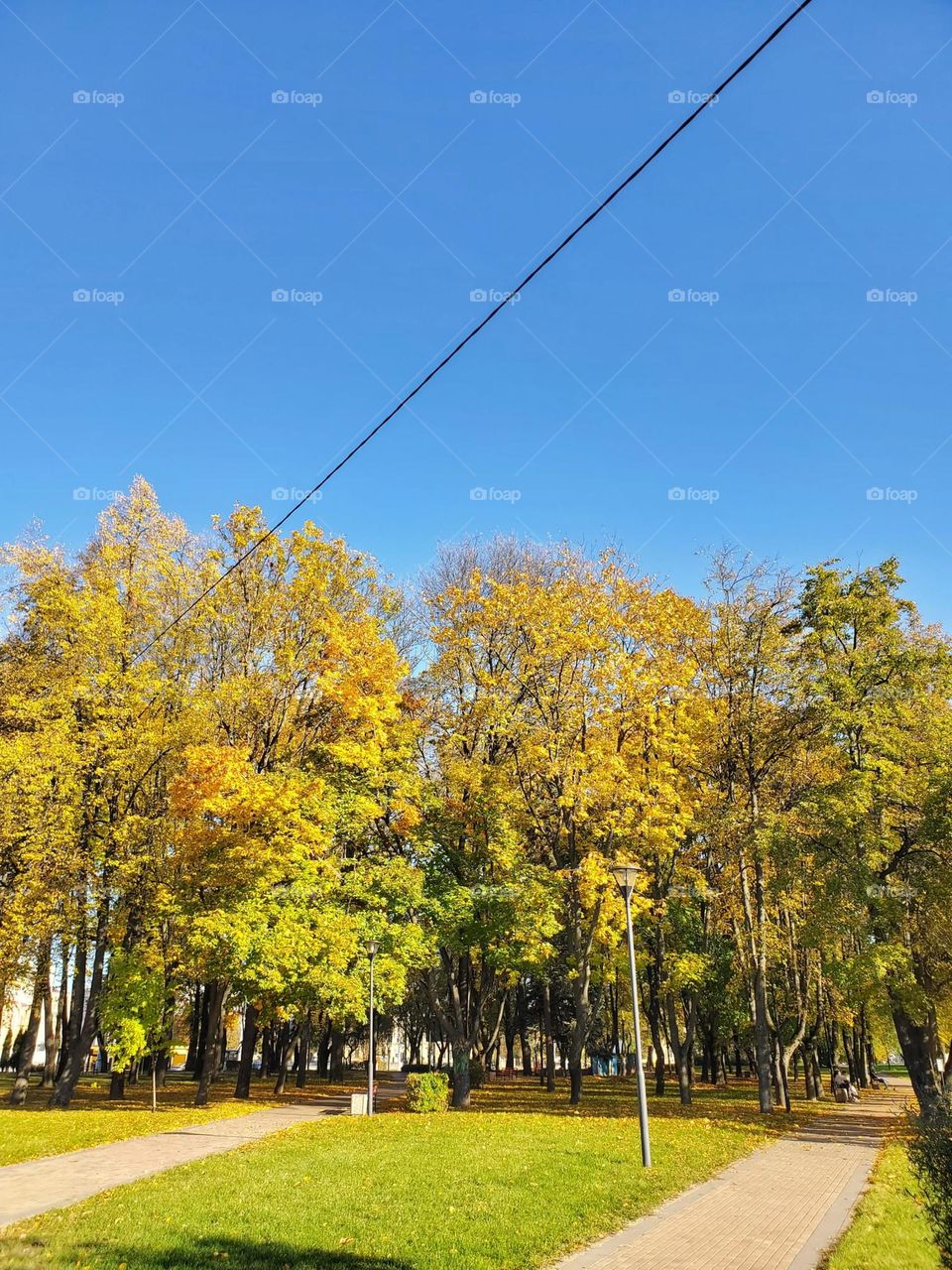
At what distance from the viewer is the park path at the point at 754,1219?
7.82 metres

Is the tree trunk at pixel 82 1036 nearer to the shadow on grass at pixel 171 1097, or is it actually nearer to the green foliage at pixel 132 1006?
the shadow on grass at pixel 171 1097

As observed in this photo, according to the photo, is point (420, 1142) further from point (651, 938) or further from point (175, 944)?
point (651, 938)

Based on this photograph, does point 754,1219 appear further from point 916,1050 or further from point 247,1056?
point 247,1056

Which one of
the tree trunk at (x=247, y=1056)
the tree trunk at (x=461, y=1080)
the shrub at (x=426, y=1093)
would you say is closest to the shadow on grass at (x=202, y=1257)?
the shrub at (x=426, y=1093)

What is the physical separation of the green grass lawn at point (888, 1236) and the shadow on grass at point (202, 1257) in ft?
14.1

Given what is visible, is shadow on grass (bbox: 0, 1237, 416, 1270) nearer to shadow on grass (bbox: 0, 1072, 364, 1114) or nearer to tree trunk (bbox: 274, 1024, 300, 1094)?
shadow on grass (bbox: 0, 1072, 364, 1114)

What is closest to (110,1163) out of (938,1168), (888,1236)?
(888,1236)

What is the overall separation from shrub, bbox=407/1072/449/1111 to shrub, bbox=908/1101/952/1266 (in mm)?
18915

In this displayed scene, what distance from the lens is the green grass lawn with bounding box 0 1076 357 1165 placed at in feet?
52.0

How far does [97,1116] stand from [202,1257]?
16.5 meters

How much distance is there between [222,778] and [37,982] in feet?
38.2

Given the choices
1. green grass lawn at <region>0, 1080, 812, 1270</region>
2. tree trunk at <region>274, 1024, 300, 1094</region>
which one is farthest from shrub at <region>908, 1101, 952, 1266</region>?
tree trunk at <region>274, 1024, 300, 1094</region>

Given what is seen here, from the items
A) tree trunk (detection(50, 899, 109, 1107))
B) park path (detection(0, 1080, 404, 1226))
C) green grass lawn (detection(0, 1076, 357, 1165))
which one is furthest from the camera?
tree trunk (detection(50, 899, 109, 1107))

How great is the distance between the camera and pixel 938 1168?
5.78m
